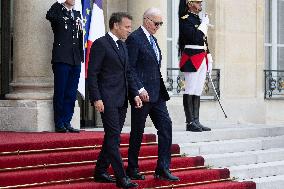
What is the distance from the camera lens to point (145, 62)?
8.33m

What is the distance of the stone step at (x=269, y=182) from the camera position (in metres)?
9.70

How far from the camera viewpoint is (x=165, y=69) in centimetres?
1274

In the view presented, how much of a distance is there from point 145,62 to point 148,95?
15.3 inches

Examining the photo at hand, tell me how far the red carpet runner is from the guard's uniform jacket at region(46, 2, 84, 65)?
1111mm

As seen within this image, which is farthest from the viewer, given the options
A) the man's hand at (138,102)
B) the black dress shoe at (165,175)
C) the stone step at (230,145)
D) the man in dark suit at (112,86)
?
the stone step at (230,145)

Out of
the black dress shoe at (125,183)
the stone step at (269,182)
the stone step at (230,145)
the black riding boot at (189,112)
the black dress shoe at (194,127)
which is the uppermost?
the black riding boot at (189,112)

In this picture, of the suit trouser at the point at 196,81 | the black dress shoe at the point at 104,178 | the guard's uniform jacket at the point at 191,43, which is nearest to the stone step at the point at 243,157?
the suit trouser at the point at 196,81

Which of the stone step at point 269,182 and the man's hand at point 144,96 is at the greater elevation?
the man's hand at point 144,96

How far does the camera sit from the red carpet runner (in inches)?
315

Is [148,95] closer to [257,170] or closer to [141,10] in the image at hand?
[257,170]

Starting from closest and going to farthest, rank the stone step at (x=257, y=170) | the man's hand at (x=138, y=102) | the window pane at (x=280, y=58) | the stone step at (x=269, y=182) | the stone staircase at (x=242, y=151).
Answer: the man's hand at (x=138, y=102), the stone step at (x=269, y=182), the stone step at (x=257, y=170), the stone staircase at (x=242, y=151), the window pane at (x=280, y=58)

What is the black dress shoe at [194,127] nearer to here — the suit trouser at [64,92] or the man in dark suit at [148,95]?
the suit trouser at [64,92]

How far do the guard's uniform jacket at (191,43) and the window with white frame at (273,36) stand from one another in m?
5.18

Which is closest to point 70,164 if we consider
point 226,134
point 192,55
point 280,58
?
point 192,55
